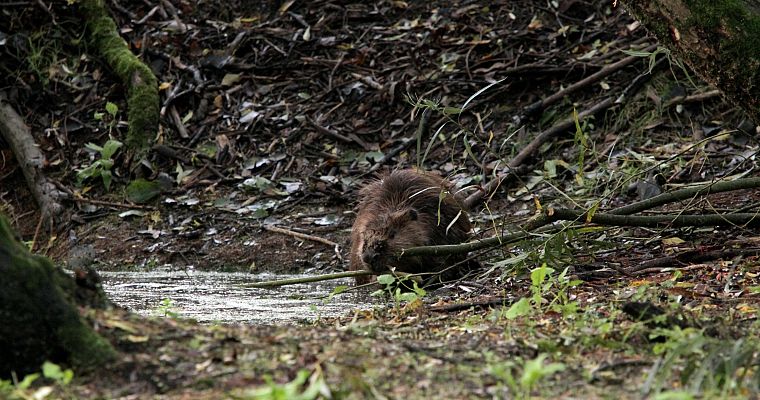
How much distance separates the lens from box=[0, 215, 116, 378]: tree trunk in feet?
8.20

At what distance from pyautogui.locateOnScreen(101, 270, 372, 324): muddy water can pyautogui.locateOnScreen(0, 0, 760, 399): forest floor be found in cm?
34

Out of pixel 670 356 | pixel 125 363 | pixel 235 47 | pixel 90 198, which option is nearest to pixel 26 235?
pixel 90 198

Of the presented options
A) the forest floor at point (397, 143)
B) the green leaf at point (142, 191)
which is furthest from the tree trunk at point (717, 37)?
the green leaf at point (142, 191)

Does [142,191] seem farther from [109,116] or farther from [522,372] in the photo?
[522,372]

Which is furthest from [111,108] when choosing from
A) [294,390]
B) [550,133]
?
[294,390]

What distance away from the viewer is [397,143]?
843cm

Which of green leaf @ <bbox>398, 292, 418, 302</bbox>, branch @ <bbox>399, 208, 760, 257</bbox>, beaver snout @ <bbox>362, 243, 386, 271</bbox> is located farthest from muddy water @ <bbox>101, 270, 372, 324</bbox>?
branch @ <bbox>399, 208, 760, 257</bbox>

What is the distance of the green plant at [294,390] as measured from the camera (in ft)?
6.81

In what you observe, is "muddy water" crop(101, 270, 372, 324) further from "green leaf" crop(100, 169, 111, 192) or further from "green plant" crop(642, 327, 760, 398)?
"green plant" crop(642, 327, 760, 398)

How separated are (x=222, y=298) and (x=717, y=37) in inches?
118

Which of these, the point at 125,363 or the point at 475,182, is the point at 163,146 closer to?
the point at 475,182

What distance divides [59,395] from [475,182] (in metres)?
5.61

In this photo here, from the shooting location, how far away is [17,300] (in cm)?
251

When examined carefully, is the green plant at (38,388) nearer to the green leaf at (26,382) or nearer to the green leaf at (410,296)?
the green leaf at (26,382)
